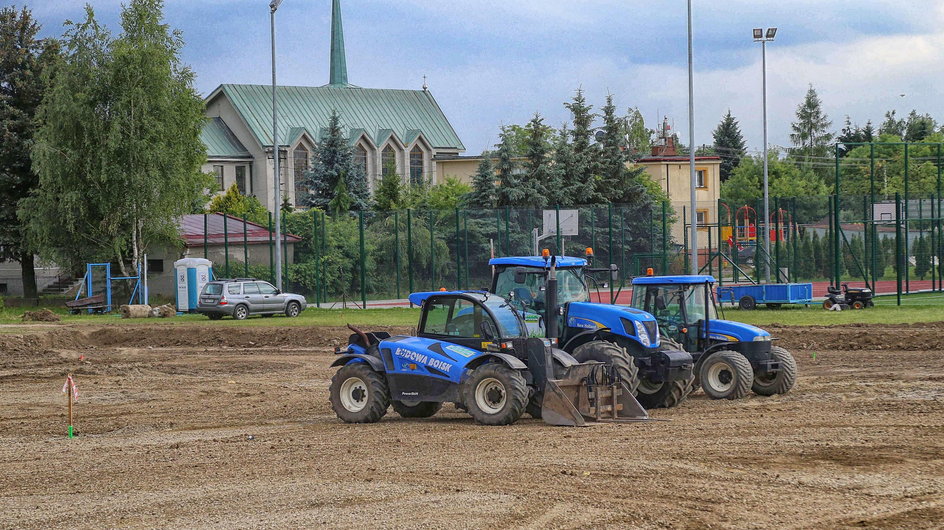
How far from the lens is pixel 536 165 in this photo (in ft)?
188

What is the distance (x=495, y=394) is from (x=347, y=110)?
64120mm

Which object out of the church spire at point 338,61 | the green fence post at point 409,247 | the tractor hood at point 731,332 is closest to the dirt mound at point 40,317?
the green fence post at point 409,247

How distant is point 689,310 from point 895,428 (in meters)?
4.47

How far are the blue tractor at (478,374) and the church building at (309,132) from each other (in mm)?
51551

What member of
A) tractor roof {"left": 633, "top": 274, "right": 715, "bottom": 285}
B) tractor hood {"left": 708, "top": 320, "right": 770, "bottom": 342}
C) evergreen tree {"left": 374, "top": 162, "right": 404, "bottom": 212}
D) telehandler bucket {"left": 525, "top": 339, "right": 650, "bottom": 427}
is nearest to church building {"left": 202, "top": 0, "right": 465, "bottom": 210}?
evergreen tree {"left": 374, "top": 162, "right": 404, "bottom": 212}

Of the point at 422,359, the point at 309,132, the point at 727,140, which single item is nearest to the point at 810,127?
the point at 727,140

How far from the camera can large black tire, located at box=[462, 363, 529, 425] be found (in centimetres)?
1391

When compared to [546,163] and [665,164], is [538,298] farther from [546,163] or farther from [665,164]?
[665,164]

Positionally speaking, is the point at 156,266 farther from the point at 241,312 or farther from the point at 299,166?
the point at 299,166

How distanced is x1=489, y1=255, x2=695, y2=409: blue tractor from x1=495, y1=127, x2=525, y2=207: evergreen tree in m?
39.3

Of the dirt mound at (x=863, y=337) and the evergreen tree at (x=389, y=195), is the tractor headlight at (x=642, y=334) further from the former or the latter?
the evergreen tree at (x=389, y=195)

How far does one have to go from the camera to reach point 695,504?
31.3 ft

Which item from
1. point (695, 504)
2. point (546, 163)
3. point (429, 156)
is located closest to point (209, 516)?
point (695, 504)

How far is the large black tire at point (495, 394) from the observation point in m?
13.9
